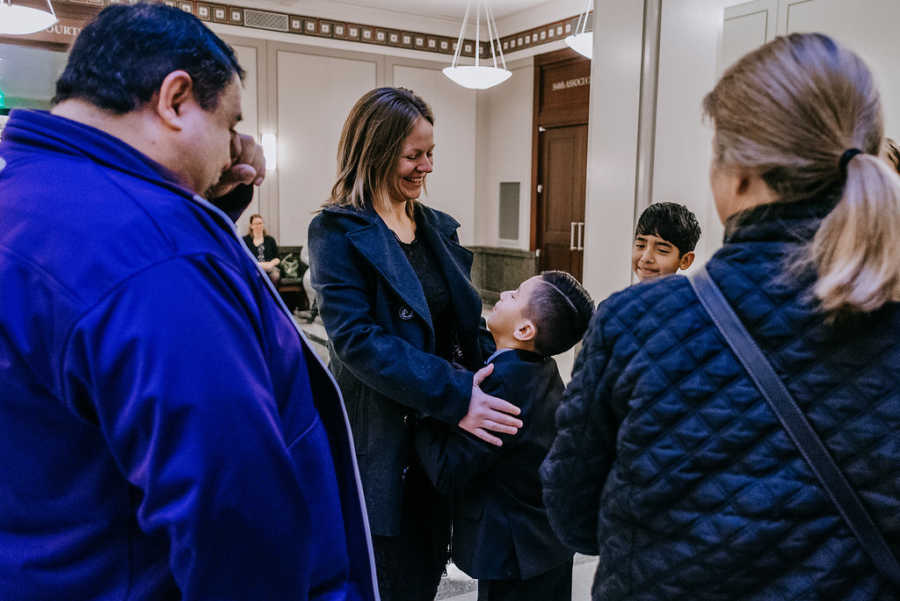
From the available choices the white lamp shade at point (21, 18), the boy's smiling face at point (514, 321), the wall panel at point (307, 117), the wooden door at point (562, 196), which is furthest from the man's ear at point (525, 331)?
the wall panel at point (307, 117)

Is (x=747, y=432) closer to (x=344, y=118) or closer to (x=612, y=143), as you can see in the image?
(x=612, y=143)

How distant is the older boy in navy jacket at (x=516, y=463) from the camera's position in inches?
56.7

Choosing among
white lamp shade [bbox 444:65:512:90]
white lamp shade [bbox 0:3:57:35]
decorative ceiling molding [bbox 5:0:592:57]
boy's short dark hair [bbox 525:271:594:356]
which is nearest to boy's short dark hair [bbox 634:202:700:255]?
boy's short dark hair [bbox 525:271:594:356]

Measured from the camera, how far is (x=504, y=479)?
148 centimetres

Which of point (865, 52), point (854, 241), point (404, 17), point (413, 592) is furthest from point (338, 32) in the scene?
point (854, 241)

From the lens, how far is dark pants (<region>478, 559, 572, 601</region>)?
1487 millimetres

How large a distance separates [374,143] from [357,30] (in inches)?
319

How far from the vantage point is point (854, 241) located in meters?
0.72

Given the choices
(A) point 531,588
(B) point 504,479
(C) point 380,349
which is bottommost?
(A) point 531,588

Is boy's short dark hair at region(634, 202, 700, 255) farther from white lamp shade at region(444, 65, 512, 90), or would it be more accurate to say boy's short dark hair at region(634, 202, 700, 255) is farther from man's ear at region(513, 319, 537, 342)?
white lamp shade at region(444, 65, 512, 90)

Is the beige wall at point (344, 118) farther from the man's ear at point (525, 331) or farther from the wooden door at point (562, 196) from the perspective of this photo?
the man's ear at point (525, 331)

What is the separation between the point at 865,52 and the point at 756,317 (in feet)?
6.30

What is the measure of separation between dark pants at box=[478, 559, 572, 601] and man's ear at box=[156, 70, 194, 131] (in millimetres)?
1168

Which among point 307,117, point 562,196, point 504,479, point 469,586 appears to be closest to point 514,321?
point 504,479
